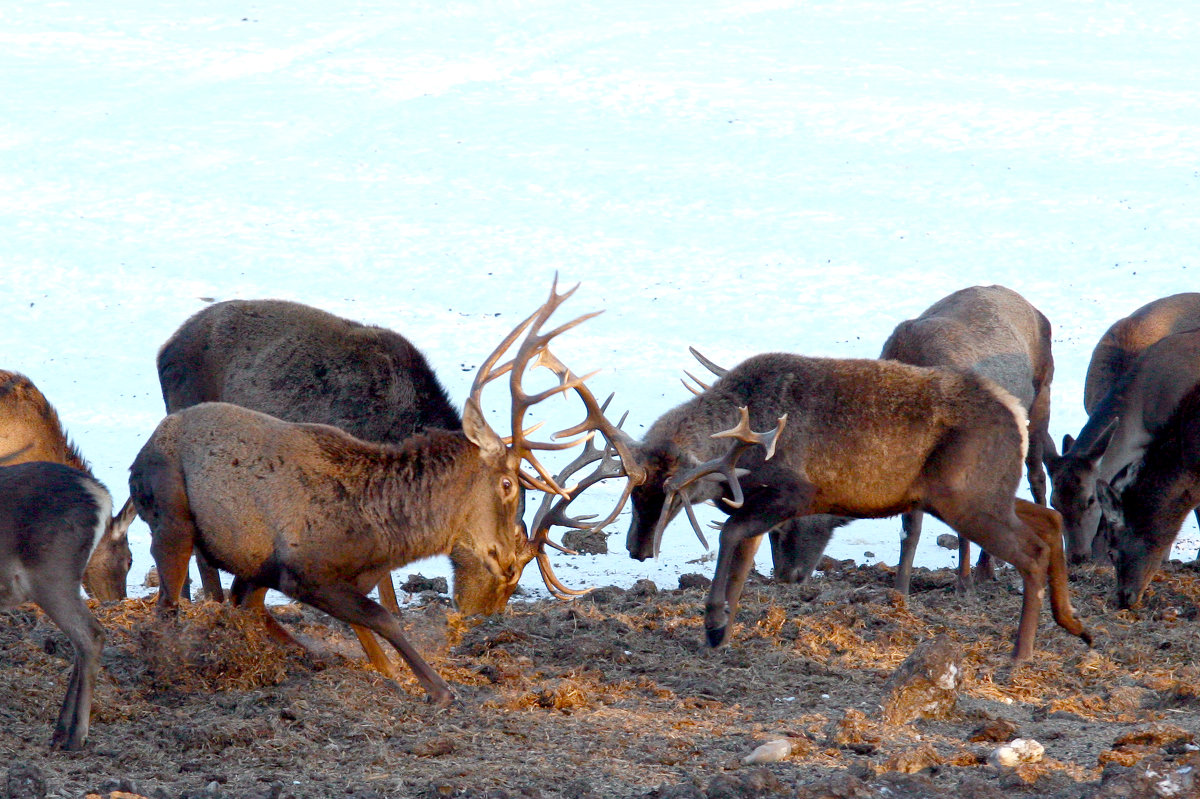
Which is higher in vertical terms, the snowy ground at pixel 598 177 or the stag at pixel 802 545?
the snowy ground at pixel 598 177

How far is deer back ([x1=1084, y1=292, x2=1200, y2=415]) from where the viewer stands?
11617 mm

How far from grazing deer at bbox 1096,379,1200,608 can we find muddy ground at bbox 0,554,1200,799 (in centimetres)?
26

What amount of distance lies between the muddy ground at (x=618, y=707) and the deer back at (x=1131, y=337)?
3.25m

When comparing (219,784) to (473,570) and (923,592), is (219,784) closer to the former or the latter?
(473,570)

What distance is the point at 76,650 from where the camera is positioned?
585 cm

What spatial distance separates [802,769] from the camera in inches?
205

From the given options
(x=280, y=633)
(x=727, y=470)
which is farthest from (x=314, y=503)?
(x=727, y=470)

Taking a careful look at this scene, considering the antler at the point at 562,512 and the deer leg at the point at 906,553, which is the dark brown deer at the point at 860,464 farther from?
the deer leg at the point at 906,553

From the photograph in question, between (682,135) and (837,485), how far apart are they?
1557 centimetres

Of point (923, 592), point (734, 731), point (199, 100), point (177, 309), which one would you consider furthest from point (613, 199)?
point (734, 731)

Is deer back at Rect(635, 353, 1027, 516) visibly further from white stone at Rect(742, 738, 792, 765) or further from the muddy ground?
white stone at Rect(742, 738, 792, 765)

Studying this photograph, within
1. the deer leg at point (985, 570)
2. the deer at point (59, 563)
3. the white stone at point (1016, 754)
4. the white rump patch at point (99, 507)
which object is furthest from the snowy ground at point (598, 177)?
the white stone at point (1016, 754)

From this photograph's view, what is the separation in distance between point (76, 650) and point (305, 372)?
3.23m

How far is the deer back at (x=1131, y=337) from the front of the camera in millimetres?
11617
